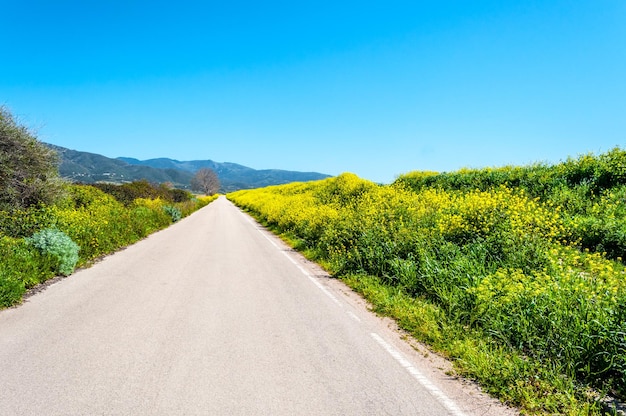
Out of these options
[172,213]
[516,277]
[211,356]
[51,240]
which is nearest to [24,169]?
[51,240]

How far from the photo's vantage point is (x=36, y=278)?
331 inches

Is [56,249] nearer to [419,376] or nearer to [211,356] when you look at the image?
[211,356]

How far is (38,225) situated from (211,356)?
10147mm

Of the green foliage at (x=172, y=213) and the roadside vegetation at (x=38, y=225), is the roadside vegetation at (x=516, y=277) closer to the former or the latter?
the roadside vegetation at (x=38, y=225)

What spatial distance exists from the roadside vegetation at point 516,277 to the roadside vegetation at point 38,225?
708cm

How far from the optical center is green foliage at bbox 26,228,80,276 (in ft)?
31.3

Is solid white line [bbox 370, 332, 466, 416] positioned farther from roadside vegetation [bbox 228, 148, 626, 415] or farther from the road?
roadside vegetation [bbox 228, 148, 626, 415]

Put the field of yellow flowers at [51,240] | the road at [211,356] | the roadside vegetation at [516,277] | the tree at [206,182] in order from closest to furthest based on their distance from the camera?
the road at [211,356]
the roadside vegetation at [516,277]
the field of yellow flowers at [51,240]
the tree at [206,182]

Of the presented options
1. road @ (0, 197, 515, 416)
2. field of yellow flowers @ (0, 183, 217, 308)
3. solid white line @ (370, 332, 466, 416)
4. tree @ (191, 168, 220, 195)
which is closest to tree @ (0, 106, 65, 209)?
field of yellow flowers @ (0, 183, 217, 308)

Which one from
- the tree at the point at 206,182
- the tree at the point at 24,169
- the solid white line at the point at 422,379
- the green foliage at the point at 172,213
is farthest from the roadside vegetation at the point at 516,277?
the tree at the point at 206,182

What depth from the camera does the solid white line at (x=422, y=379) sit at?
3762 mm

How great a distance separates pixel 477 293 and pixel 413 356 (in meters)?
2.07

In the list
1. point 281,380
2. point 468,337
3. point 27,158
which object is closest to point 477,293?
point 468,337

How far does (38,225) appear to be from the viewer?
1185 centimetres
